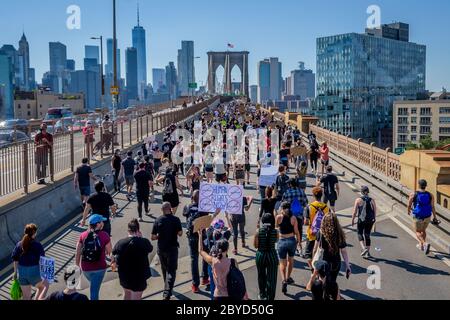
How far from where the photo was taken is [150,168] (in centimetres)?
1816

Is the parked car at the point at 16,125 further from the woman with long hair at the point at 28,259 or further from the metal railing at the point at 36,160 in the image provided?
the woman with long hair at the point at 28,259

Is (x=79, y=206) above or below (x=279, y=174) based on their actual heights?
below

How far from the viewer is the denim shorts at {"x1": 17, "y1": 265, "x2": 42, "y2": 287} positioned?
8531 millimetres

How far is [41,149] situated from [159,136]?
20282mm

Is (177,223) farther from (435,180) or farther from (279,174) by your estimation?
(435,180)

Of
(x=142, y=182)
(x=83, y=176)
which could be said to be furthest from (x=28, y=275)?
(x=83, y=176)

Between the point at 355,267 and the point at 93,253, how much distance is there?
527 cm

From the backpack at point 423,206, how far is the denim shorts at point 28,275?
7664 mm

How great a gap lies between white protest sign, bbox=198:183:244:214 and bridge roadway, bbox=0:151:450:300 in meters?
1.21

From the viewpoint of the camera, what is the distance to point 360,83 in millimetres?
177250

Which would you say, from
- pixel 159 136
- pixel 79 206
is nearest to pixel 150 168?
pixel 79 206

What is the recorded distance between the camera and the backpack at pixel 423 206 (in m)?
11.9

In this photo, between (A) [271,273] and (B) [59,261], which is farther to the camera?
(B) [59,261]

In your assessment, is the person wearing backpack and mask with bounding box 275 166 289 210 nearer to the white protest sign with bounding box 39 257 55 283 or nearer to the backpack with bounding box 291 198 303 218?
the backpack with bounding box 291 198 303 218
